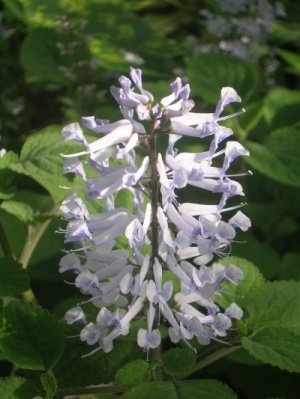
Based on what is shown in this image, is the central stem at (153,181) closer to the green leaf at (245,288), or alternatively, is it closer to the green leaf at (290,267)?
the green leaf at (245,288)

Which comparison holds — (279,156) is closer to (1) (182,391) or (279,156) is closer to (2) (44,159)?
(2) (44,159)

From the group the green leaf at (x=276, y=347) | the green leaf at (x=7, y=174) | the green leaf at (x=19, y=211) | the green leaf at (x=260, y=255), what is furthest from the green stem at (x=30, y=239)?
the green leaf at (x=260, y=255)

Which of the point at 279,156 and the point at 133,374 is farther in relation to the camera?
the point at 279,156

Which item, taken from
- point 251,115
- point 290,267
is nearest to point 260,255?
point 290,267

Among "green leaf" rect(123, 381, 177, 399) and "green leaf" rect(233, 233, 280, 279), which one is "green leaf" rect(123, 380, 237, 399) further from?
"green leaf" rect(233, 233, 280, 279)

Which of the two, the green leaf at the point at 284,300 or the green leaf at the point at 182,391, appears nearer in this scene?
the green leaf at the point at 182,391
